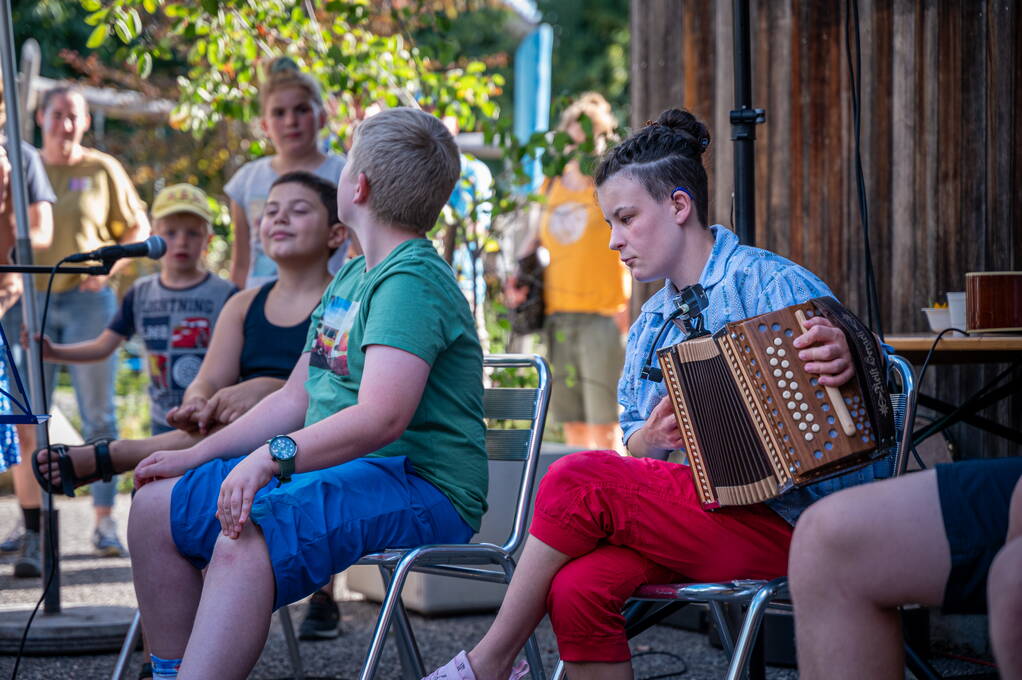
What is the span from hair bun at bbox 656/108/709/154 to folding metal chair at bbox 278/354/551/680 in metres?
0.60

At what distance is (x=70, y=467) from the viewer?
2.54 meters

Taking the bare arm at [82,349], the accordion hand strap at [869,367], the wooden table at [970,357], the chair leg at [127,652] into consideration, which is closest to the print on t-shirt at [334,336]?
the chair leg at [127,652]

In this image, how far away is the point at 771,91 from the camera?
4.05 metres

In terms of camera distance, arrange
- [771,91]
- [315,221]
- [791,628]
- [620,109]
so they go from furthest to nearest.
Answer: [620,109] < [771,91] < [791,628] < [315,221]

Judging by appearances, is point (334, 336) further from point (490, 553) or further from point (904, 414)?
point (904, 414)

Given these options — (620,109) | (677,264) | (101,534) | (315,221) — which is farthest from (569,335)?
(620,109)

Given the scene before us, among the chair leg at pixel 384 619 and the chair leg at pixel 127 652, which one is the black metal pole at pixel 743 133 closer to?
the chair leg at pixel 384 619

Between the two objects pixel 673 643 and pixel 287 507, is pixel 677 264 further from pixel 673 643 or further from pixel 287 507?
pixel 673 643

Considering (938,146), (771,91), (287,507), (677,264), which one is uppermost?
(771,91)

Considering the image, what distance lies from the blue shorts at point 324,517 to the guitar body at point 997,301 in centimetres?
134

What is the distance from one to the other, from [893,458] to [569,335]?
11.1ft

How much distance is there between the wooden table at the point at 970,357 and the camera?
2580 mm

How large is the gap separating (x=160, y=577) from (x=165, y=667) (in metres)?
0.17

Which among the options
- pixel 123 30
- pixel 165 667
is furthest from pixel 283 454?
pixel 123 30
